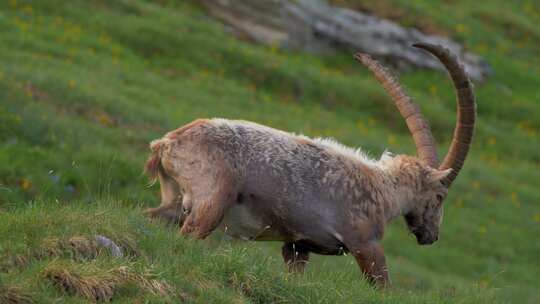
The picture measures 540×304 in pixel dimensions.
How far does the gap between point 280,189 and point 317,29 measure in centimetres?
2243

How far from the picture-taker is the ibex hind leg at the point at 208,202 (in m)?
8.96

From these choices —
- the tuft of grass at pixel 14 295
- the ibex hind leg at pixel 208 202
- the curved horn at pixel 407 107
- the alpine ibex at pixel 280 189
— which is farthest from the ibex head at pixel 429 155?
the tuft of grass at pixel 14 295

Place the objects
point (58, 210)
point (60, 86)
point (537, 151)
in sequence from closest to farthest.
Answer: point (58, 210) → point (60, 86) → point (537, 151)

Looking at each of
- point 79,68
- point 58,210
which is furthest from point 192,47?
point 58,210

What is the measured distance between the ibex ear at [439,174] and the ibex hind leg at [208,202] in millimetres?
2692

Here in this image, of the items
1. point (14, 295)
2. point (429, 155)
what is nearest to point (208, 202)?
point (14, 295)

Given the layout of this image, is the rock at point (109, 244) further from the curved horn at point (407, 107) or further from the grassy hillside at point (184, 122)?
the curved horn at point (407, 107)

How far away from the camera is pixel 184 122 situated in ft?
69.5

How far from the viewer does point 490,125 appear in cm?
2995

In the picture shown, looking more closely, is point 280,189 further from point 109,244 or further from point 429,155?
point 429,155

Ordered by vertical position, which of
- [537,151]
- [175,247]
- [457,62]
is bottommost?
[537,151]

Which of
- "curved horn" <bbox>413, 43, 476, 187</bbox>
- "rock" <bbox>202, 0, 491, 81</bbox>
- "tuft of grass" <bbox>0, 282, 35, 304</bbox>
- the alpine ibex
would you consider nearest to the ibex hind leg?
the alpine ibex

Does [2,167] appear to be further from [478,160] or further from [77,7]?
[478,160]

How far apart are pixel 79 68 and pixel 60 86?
292 cm
